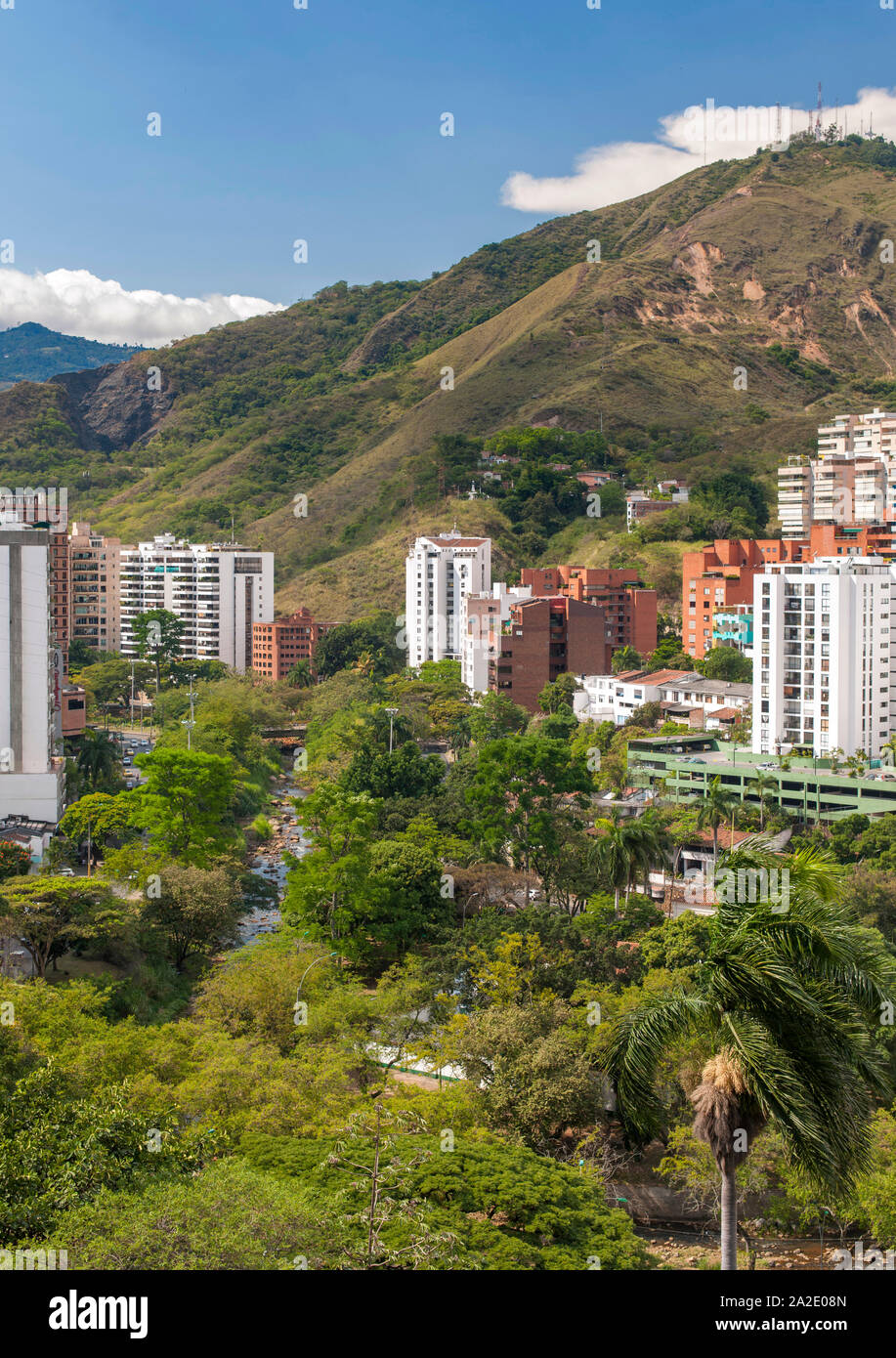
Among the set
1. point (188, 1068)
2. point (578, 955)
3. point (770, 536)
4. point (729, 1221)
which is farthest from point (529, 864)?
point (770, 536)

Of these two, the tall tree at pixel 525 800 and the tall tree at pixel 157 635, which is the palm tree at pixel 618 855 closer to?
the tall tree at pixel 525 800

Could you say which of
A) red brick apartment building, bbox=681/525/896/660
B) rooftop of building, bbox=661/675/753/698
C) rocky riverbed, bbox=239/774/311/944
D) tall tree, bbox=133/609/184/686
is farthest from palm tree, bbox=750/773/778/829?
tall tree, bbox=133/609/184/686

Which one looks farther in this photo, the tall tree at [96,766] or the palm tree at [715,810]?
the tall tree at [96,766]

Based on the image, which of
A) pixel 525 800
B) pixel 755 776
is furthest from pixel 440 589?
pixel 525 800

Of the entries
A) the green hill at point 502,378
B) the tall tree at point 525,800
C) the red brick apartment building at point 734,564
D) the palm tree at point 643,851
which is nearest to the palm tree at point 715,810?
the tall tree at point 525,800

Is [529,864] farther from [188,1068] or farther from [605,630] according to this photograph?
[605,630]

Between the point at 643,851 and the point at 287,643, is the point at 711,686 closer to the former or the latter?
the point at 643,851

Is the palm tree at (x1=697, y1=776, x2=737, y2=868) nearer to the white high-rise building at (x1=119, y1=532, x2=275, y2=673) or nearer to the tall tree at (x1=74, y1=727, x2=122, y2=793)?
the tall tree at (x1=74, y1=727, x2=122, y2=793)
